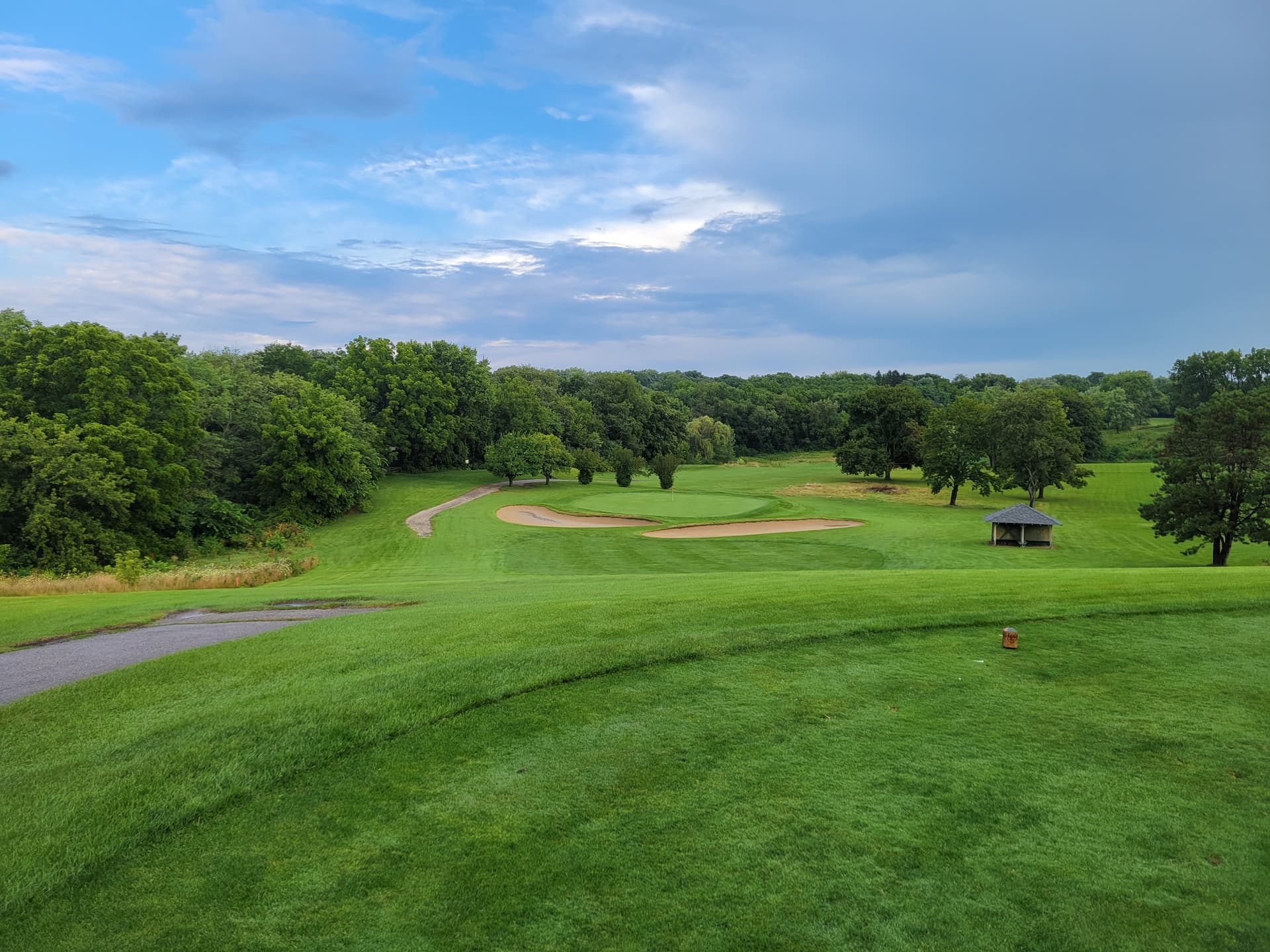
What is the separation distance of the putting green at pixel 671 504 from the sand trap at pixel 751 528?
237 centimetres

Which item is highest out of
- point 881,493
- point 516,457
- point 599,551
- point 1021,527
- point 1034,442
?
point 1034,442

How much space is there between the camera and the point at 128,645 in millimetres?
10102

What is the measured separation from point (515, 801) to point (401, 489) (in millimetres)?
51518

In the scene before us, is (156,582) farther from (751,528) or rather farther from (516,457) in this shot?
(516,457)

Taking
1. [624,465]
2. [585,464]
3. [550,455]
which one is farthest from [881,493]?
[550,455]

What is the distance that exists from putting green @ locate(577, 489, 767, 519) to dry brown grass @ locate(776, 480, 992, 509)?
869 centimetres

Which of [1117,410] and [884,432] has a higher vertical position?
[1117,410]

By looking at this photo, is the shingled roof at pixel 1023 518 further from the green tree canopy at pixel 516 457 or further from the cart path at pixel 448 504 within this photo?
the green tree canopy at pixel 516 457

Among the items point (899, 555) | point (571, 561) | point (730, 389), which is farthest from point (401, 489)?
point (730, 389)

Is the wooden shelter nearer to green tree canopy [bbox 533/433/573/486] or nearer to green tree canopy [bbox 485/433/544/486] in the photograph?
green tree canopy [bbox 533/433/573/486]

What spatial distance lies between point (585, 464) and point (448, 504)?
13105 mm

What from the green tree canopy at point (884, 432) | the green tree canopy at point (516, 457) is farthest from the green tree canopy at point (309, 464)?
the green tree canopy at point (884, 432)

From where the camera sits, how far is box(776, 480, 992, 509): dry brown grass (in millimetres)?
52656

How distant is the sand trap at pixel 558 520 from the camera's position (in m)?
39.9
